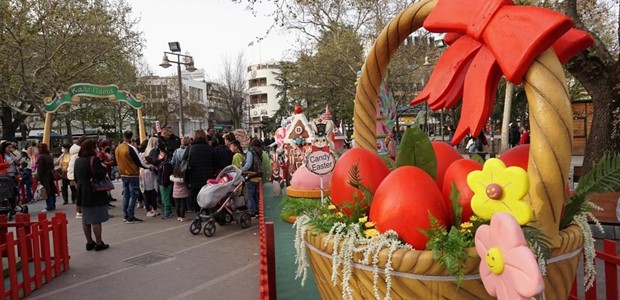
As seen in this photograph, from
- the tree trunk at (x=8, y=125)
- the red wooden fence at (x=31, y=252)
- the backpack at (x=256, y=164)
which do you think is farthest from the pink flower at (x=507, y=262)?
the tree trunk at (x=8, y=125)

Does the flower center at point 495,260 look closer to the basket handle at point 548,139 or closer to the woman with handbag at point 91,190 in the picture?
the basket handle at point 548,139

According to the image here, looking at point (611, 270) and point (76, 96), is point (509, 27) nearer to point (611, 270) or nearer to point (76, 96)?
point (611, 270)

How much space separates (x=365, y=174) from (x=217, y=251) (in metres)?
4.37

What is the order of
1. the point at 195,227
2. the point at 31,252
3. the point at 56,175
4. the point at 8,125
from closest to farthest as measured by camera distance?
the point at 31,252
the point at 195,227
the point at 56,175
the point at 8,125

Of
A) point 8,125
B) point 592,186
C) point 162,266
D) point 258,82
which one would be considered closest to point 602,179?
point 592,186

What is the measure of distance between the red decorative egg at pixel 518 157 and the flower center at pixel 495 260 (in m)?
0.69

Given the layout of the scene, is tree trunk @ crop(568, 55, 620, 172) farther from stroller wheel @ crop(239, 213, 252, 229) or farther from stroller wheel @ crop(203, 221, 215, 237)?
stroller wheel @ crop(203, 221, 215, 237)

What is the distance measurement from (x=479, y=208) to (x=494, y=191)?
0.12 m

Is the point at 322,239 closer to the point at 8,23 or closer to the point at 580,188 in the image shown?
the point at 580,188

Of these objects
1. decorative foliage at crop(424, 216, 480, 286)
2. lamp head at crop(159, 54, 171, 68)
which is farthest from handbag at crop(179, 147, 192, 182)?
lamp head at crop(159, 54, 171, 68)

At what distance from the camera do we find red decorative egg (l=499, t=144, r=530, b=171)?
1.98 metres

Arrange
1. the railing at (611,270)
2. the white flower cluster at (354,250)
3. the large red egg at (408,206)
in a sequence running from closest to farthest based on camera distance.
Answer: the white flower cluster at (354,250) < the large red egg at (408,206) < the railing at (611,270)

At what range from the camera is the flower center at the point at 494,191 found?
5.23 ft

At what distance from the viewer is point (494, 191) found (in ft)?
5.24
